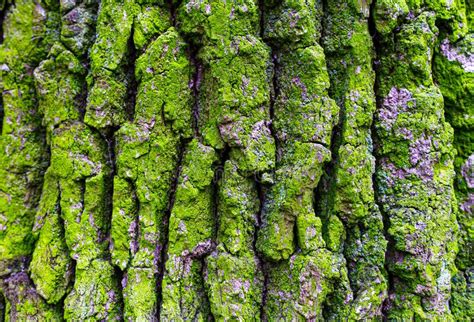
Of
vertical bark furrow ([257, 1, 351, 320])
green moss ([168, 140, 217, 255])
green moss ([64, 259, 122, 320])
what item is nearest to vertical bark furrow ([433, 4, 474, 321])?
vertical bark furrow ([257, 1, 351, 320])

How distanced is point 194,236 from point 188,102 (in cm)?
52

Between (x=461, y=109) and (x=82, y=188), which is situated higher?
(x=461, y=109)

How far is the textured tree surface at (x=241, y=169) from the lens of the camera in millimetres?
1307

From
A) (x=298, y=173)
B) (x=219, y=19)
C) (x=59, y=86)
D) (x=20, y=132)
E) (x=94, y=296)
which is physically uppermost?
(x=219, y=19)

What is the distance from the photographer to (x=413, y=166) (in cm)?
139

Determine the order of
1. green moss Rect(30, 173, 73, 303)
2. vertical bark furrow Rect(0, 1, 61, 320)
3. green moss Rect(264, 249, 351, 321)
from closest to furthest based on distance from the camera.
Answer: green moss Rect(264, 249, 351, 321)
green moss Rect(30, 173, 73, 303)
vertical bark furrow Rect(0, 1, 61, 320)

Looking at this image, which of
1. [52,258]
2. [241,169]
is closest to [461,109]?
[241,169]

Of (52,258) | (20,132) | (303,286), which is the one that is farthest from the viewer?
(20,132)

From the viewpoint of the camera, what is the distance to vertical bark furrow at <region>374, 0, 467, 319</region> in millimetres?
1350

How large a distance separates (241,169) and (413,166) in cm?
68

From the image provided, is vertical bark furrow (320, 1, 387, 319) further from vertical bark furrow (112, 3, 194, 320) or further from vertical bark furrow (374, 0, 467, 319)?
vertical bark furrow (112, 3, 194, 320)

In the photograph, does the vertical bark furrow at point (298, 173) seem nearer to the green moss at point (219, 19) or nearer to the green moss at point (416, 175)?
the green moss at point (219, 19)

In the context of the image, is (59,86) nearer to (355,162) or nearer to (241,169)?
(241,169)

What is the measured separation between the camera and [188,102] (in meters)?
1.40
